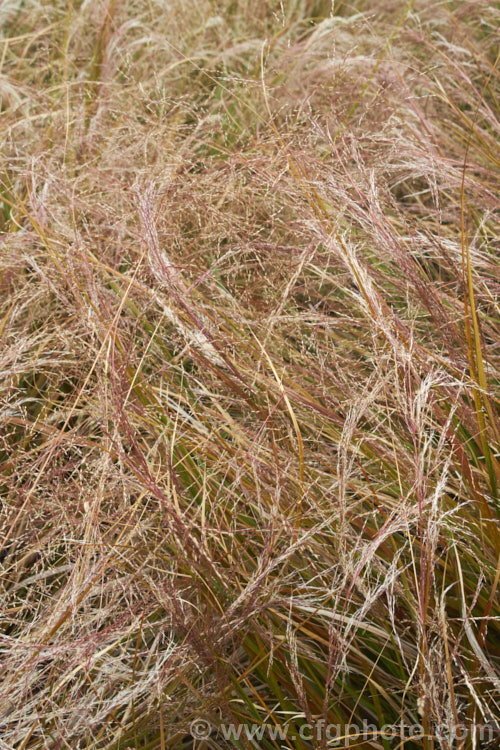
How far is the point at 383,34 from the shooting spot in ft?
5.40

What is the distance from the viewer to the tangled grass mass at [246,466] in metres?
0.72

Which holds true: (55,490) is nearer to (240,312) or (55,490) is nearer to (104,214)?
(240,312)

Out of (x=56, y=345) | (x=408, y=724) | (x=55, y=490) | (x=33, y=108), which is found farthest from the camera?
(x=33, y=108)

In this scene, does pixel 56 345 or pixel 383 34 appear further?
pixel 383 34

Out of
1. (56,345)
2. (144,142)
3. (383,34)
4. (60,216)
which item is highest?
(383,34)

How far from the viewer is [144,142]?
119 centimetres

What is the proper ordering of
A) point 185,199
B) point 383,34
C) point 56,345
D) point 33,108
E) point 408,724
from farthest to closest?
point 383,34 → point 33,108 → point 185,199 → point 56,345 → point 408,724

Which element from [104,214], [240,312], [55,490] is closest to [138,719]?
[55,490]

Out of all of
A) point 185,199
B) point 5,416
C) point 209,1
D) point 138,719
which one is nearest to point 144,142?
point 185,199

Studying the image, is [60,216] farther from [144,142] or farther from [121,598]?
[121,598]

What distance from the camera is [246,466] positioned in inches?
33.6

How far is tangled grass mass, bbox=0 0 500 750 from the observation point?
0.72 meters

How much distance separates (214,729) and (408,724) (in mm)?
243

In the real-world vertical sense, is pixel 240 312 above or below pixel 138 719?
above
